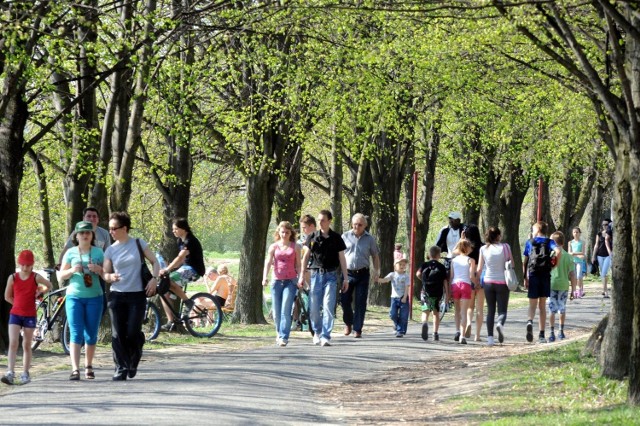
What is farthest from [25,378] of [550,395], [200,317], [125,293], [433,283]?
[433,283]

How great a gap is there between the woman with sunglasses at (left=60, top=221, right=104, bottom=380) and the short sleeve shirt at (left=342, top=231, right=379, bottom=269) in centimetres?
622

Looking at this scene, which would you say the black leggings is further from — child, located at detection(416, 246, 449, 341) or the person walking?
the person walking

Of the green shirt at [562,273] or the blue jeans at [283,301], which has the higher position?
the green shirt at [562,273]

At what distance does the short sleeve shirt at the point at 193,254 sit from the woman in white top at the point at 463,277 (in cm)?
374

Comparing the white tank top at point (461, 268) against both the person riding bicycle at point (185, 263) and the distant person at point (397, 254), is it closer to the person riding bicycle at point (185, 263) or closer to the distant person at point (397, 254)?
the person riding bicycle at point (185, 263)

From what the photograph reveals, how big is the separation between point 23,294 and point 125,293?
143cm

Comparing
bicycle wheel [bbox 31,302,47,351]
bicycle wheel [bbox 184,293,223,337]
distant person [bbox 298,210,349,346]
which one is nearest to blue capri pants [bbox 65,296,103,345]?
bicycle wheel [bbox 31,302,47,351]

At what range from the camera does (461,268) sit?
19688mm

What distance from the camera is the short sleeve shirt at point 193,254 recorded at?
1977 cm

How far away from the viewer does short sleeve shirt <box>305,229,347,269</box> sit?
1848 cm

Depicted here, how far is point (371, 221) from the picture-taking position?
3291 centimetres

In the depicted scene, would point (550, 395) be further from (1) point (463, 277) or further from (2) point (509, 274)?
(1) point (463, 277)

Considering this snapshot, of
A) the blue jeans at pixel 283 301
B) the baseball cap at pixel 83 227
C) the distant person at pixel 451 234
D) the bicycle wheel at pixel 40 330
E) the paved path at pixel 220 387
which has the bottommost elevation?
the paved path at pixel 220 387

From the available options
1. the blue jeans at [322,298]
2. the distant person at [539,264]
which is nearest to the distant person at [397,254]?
the distant person at [539,264]
